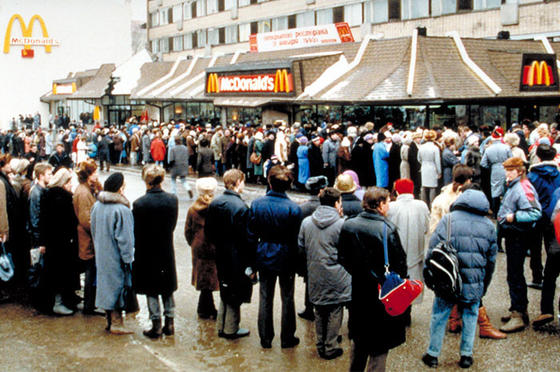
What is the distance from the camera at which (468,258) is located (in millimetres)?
6297

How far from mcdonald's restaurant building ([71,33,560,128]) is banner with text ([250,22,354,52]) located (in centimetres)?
49

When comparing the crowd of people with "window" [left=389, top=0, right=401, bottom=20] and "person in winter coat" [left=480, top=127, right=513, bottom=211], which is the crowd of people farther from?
"window" [left=389, top=0, right=401, bottom=20]

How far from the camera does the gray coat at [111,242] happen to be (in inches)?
285

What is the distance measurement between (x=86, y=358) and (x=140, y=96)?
30428 mm

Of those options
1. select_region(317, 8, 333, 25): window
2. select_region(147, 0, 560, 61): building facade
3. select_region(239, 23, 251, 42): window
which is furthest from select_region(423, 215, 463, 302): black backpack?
select_region(239, 23, 251, 42): window

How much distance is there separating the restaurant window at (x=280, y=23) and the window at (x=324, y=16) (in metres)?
4.02

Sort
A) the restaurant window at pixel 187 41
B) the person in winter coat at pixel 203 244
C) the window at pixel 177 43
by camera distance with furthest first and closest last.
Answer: the window at pixel 177 43 → the restaurant window at pixel 187 41 → the person in winter coat at pixel 203 244

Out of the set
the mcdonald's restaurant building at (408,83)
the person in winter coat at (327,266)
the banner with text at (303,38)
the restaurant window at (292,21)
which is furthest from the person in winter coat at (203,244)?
the restaurant window at (292,21)

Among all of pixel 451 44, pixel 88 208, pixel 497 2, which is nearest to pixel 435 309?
pixel 88 208

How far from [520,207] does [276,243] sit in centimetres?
281

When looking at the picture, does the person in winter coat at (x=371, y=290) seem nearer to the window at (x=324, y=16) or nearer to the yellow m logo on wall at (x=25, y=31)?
the window at (x=324, y=16)

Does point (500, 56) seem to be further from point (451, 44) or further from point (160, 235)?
point (160, 235)

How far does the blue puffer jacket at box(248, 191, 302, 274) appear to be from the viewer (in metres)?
6.78

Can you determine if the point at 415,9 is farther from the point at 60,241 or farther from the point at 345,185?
the point at 60,241
